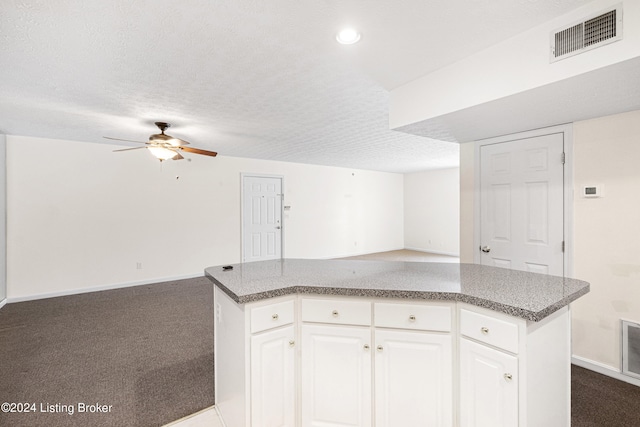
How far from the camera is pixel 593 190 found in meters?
2.58

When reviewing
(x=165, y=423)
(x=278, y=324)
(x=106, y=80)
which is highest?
(x=106, y=80)

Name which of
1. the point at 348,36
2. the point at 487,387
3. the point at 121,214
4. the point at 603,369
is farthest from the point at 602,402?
the point at 121,214

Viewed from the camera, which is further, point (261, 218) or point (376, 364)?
point (261, 218)

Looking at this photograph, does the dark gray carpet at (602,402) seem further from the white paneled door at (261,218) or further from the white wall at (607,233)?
the white paneled door at (261,218)

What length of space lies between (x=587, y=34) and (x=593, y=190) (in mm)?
1491

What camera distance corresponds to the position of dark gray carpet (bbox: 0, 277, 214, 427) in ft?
6.84

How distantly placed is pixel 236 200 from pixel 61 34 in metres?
4.55

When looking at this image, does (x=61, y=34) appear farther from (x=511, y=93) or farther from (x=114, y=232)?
(x=114, y=232)

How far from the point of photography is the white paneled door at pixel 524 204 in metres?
2.84

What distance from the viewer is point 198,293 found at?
4852 mm

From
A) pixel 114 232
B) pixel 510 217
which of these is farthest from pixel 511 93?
pixel 114 232

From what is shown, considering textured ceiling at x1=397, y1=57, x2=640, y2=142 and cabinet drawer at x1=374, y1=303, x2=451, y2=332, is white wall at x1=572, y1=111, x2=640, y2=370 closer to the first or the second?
textured ceiling at x1=397, y1=57, x2=640, y2=142

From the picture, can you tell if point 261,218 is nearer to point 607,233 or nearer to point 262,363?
point 262,363

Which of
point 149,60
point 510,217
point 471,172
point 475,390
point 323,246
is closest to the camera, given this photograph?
point 475,390
